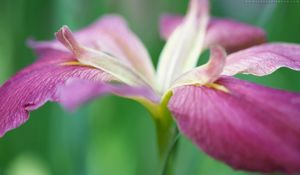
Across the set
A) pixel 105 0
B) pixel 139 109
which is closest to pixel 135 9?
pixel 105 0

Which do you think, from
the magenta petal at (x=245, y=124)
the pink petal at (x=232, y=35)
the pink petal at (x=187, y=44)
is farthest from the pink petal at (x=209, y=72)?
the pink petal at (x=232, y=35)

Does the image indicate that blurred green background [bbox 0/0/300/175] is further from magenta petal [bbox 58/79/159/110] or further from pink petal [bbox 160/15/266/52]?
magenta petal [bbox 58/79/159/110]

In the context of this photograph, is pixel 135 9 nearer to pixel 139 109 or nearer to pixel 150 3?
pixel 150 3

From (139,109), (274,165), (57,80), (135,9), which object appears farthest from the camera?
(135,9)

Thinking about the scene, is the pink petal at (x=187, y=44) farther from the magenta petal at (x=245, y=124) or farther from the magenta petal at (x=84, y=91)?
the magenta petal at (x=84, y=91)

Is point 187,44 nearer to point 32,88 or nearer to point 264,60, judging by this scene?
point 264,60

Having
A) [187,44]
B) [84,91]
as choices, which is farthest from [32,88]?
[187,44]
